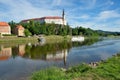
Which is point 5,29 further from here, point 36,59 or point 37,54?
point 36,59

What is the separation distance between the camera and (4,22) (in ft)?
355

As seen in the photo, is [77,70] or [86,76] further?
[77,70]

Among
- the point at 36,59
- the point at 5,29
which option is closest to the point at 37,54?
the point at 36,59

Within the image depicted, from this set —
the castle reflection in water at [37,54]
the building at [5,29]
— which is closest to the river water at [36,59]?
the castle reflection in water at [37,54]

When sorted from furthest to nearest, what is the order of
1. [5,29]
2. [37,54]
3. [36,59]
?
1. [5,29]
2. [37,54]
3. [36,59]

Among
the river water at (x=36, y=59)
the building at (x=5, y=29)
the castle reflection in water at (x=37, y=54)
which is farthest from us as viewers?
the building at (x=5, y=29)

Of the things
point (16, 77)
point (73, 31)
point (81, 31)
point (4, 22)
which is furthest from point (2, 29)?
point (16, 77)

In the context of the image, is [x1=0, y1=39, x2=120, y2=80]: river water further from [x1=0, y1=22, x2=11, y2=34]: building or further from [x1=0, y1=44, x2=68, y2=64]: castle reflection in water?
[x1=0, y1=22, x2=11, y2=34]: building

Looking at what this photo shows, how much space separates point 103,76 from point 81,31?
14013 cm

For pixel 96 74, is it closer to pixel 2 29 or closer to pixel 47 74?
pixel 47 74

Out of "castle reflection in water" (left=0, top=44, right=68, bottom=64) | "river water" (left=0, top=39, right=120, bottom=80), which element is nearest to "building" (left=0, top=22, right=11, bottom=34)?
"castle reflection in water" (left=0, top=44, right=68, bottom=64)

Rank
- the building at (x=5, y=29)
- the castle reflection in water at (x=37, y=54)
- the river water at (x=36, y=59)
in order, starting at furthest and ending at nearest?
the building at (x=5, y=29) → the castle reflection in water at (x=37, y=54) → the river water at (x=36, y=59)

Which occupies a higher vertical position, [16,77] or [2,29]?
[2,29]

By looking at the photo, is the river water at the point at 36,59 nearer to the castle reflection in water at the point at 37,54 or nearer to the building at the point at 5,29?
the castle reflection in water at the point at 37,54
